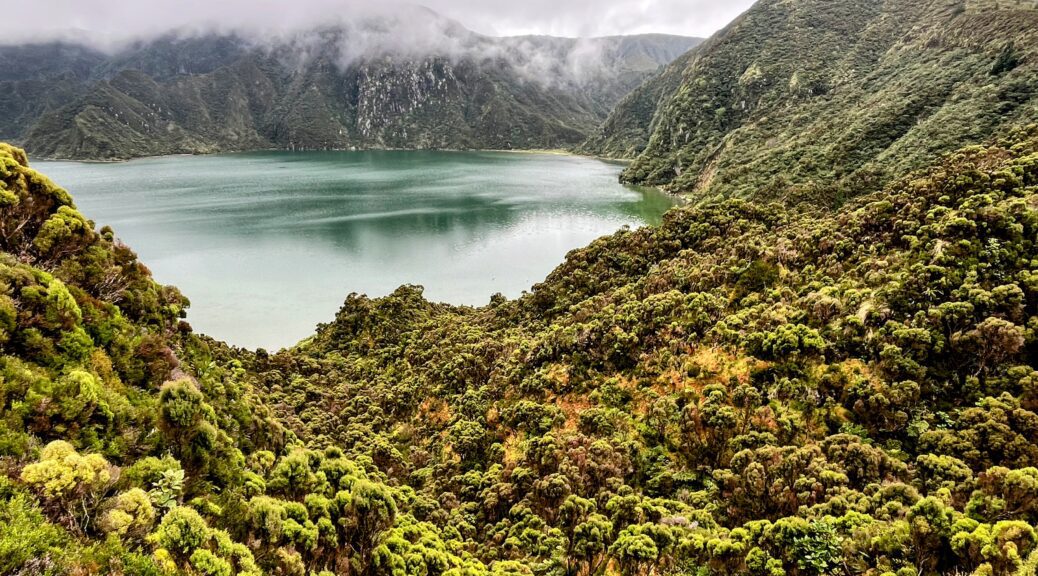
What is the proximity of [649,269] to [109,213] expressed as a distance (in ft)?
352

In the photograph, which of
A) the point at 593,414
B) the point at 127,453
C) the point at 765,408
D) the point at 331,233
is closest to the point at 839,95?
the point at 331,233

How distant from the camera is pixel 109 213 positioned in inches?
3782

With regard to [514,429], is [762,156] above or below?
above

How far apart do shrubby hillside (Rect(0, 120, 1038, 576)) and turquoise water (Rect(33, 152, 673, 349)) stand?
21.7 metres

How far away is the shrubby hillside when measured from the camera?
33.2 feet

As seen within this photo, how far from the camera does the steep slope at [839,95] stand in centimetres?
6994

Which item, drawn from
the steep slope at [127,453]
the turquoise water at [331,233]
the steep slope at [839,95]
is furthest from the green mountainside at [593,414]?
the steep slope at [839,95]

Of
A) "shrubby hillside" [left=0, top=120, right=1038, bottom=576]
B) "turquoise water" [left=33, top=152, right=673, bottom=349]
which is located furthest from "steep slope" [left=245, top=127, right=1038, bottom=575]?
"turquoise water" [left=33, top=152, right=673, bottom=349]

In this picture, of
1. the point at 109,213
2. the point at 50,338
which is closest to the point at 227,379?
the point at 50,338

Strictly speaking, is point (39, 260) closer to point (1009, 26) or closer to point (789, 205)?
point (789, 205)

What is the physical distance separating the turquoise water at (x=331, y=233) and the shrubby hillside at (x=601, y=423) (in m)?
21.7

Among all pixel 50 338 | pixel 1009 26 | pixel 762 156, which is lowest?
pixel 50 338

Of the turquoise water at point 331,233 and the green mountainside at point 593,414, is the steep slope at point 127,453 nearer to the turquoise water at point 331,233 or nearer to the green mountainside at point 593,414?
the green mountainside at point 593,414

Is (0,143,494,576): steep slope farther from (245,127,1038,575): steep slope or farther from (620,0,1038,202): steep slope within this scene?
(620,0,1038,202): steep slope
